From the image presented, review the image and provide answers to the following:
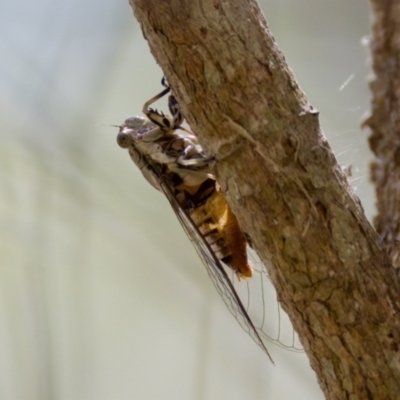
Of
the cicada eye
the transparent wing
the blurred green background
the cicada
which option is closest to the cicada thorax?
the cicada

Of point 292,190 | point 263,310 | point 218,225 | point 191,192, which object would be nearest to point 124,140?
point 191,192

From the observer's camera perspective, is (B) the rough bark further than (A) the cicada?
No

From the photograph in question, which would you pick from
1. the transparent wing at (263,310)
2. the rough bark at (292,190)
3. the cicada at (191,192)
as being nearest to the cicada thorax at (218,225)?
the cicada at (191,192)

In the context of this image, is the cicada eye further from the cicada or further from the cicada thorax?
the cicada thorax

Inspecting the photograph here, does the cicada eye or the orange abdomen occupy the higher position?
the cicada eye

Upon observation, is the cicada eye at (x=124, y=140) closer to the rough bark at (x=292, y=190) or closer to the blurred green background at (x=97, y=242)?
the rough bark at (x=292, y=190)

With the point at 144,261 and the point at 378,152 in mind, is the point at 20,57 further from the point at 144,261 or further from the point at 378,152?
the point at 378,152

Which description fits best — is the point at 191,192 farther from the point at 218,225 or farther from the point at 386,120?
the point at 386,120
